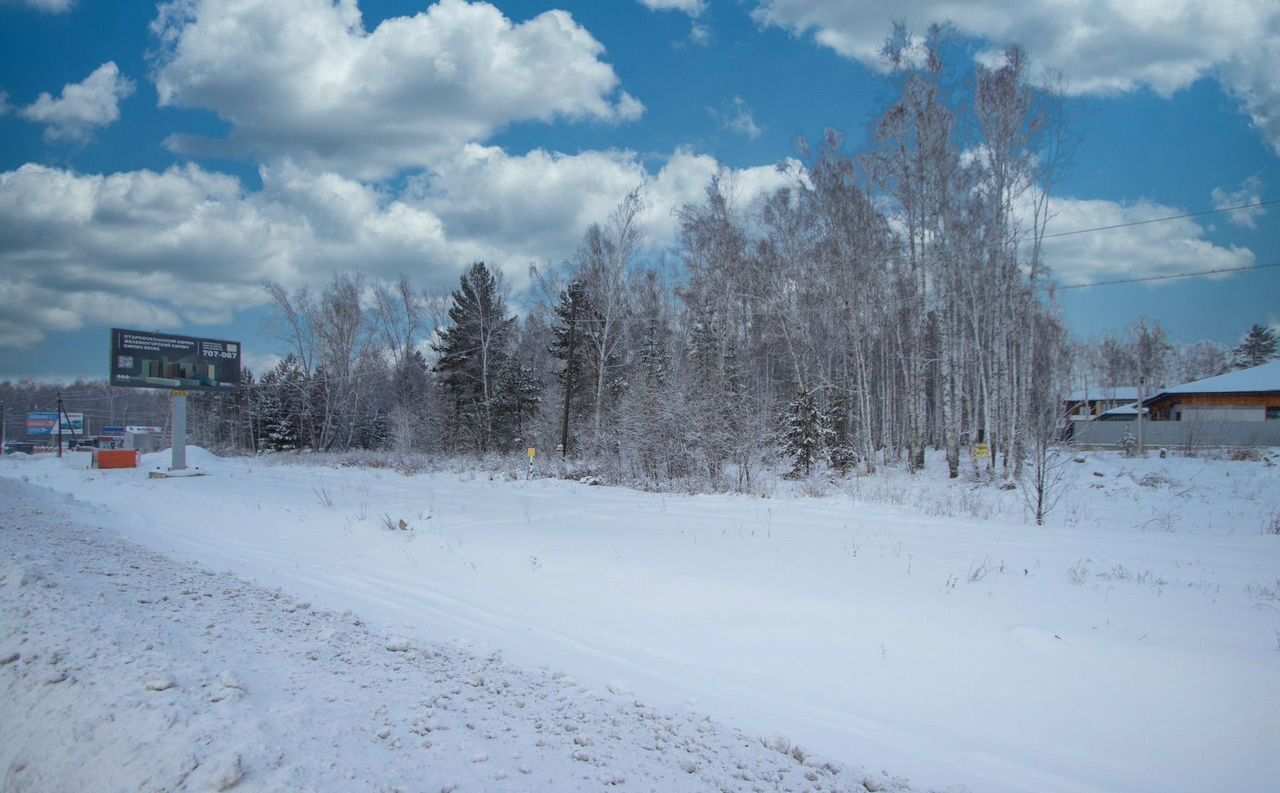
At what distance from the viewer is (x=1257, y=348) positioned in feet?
256

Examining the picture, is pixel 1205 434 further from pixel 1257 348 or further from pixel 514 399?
pixel 1257 348

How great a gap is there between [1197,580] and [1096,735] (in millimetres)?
4863

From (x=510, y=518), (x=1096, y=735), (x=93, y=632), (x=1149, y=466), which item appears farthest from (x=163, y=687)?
(x=1149, y=466)

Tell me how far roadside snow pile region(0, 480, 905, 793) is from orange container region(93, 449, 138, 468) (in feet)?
114

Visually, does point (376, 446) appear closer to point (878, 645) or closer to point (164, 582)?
point (164, 582)

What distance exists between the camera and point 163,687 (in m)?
3.90

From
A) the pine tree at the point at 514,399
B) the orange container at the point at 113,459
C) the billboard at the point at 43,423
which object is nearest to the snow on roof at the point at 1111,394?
the pine tree at the point at 514,399

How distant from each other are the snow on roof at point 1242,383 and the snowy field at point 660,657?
42213mm

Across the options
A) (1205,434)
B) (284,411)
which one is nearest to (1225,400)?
(1205,434)

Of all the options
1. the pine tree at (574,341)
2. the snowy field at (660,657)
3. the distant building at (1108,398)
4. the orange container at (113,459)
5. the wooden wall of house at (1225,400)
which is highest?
the pine tree at (574,341)

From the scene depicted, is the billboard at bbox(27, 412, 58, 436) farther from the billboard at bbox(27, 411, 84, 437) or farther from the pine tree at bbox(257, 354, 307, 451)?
the pine tree at bbox(257, 354, 307, 451)

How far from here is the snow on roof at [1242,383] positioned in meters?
43.1

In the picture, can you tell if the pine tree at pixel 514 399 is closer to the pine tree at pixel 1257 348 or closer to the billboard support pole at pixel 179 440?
the billboard support pole at pixel 179 440

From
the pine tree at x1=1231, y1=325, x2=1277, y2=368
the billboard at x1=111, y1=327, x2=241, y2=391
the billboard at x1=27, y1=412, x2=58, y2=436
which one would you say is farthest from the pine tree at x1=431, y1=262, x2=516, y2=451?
the pine tree at x1=1231, y1=325, x2=1277, y2=368
